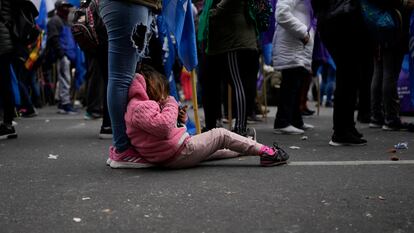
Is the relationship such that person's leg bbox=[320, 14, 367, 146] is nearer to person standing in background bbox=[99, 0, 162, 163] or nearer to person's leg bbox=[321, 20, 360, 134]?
person's leg bbox=[321, 20, 360, 134]

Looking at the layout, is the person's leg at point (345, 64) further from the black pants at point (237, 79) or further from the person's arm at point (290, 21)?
the person's arm at point (290, 21)

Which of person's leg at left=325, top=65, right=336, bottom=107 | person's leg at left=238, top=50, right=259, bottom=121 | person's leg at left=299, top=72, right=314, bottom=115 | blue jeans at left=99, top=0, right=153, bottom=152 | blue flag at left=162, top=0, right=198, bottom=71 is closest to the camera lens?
blue jeans at left=99, top=0, right=153, bottom=152

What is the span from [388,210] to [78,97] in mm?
11355

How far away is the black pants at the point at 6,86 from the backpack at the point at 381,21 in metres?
3.16

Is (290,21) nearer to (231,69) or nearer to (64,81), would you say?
(231,69)

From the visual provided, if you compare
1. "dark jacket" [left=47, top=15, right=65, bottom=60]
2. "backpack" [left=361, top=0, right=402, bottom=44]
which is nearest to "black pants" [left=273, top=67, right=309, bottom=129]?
"backpack" [left=361, top=0, right=402, bottom=44]

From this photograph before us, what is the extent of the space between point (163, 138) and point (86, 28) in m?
1.28

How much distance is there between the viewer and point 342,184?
115 inches

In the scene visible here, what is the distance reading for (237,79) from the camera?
468 cm

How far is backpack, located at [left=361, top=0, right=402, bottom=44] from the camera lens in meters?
4.28

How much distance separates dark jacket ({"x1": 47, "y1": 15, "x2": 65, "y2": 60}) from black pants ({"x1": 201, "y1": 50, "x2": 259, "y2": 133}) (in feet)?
16.1

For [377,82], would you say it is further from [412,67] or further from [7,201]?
[7,201]

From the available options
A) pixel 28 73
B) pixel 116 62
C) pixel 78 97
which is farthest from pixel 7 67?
pixel 78 97

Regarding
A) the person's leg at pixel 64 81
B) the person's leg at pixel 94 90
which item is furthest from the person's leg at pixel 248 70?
the person's leg at pixel 64 81
